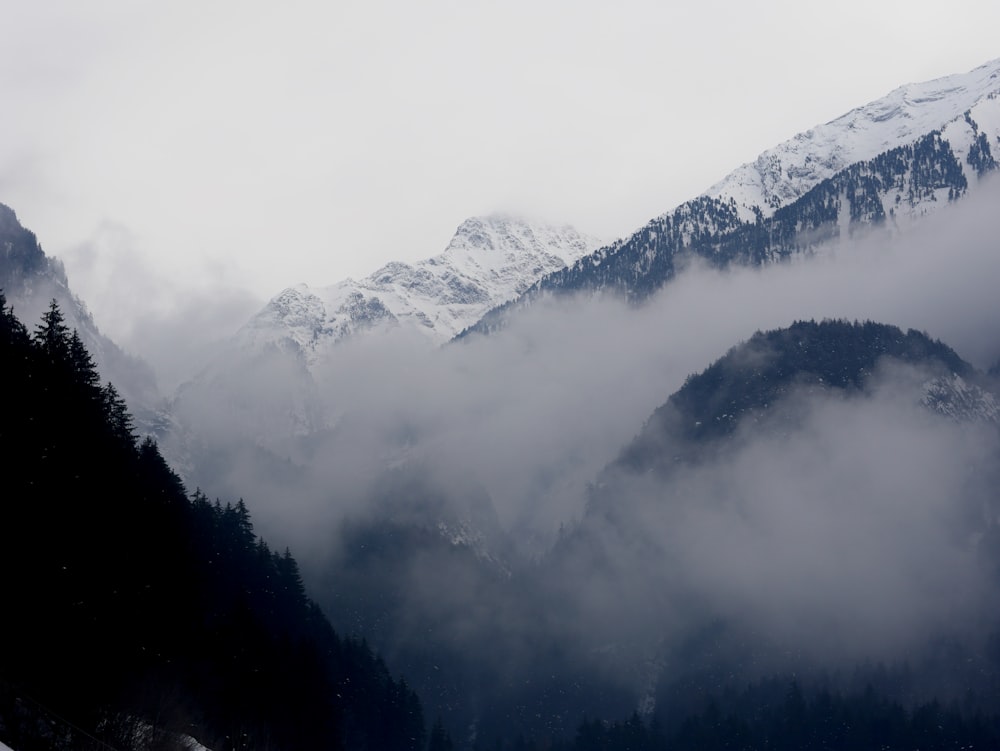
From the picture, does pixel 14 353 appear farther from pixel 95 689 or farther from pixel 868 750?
pixel 868 750

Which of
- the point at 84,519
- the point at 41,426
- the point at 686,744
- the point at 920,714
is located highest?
the point at 41,426

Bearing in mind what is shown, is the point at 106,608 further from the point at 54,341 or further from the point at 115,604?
the point at 54,341

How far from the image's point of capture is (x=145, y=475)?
75312 millimetres

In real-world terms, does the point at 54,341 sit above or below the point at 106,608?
above

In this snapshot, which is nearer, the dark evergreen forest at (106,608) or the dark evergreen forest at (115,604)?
the dark evergreen forest at (106,608)

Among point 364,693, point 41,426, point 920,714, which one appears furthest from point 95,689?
point 920,714

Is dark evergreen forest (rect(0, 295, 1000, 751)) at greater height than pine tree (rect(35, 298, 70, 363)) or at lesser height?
lesser

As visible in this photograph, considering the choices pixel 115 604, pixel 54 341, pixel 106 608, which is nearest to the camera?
pixel 106 608

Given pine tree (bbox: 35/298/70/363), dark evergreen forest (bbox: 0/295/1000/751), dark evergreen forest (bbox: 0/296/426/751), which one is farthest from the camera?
pine tree (bbox: 35/298/70/363)

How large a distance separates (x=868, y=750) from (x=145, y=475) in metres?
118

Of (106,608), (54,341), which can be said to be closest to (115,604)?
(106,608)

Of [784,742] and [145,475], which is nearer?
[145,475]

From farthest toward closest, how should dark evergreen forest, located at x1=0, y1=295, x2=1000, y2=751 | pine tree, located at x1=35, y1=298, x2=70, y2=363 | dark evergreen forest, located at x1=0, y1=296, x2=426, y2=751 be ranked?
1. pine tree, located at x1=35, y1=298, x2=70, y2=363
2. dark evergreen forest, located at x1=0, y1=295, x2=1000, y2=751
3. dark evergreen forest, located at x1=0, y1=296, x2=426, y2=751

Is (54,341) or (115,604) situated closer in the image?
(115,604)
